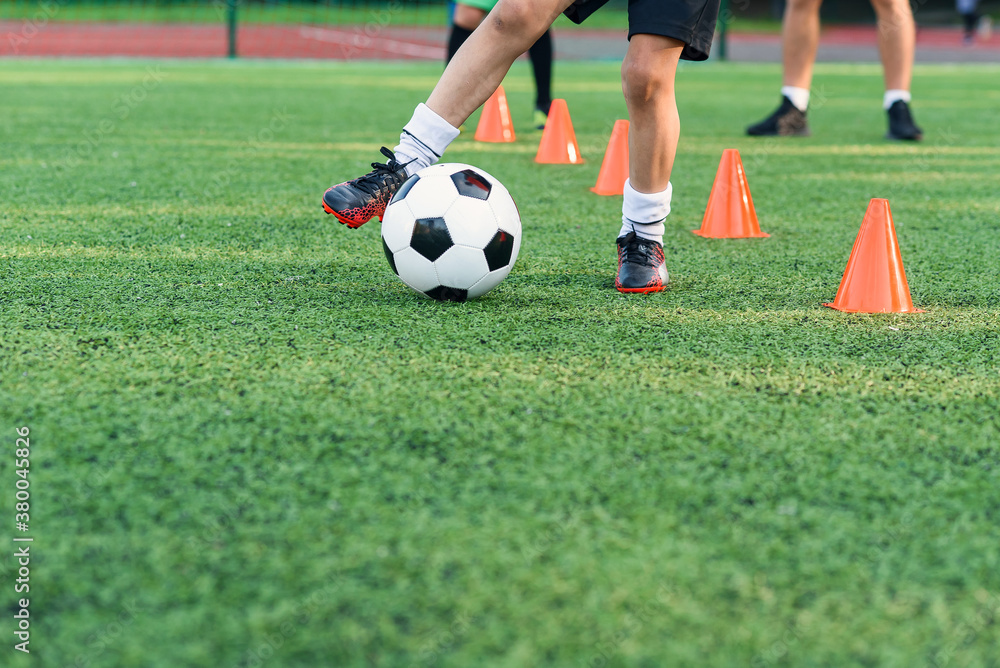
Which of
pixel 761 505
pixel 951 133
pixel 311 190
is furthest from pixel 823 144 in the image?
pixel 761 505

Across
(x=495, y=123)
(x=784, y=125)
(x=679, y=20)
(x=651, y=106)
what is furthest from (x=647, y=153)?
(x=784, y=125)

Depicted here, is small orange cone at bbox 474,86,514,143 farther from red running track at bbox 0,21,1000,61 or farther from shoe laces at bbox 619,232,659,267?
red running track at bbox 0,21,1000,61

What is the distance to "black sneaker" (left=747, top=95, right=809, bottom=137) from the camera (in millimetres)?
5910

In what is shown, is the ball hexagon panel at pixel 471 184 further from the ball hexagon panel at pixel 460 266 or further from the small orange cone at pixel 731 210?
the small orange cone at pixel 731 210

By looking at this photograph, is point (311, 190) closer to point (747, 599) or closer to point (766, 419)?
point (766, 419)

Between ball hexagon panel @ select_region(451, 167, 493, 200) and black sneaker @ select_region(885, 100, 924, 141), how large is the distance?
4206mm

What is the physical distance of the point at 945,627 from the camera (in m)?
1.14

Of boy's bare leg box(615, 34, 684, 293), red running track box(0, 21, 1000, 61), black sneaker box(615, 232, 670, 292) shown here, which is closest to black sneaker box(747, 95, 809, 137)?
boy's bare leg box(615, 34, 684, 293)

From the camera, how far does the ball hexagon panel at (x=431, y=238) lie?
2332 millimetres

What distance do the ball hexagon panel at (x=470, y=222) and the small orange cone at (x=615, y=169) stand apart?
1869 millimetres

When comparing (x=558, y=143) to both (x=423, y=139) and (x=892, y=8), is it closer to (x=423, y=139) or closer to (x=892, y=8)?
(x=892, y=8)

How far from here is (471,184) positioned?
95.1 inches

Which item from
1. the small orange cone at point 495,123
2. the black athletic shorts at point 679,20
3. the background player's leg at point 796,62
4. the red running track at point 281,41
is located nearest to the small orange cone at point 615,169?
the small orange cone at point 495,123

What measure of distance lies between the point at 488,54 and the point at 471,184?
0.45 metres
